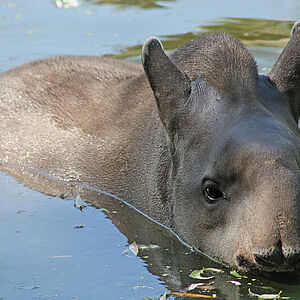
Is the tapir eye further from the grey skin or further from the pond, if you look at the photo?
the pond

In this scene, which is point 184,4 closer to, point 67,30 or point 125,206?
point 67,30

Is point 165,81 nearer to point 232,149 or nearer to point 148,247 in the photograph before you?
point 232,149

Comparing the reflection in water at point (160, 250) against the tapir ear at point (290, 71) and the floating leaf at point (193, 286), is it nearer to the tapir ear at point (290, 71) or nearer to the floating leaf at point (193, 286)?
the floating leaf at point (193, 286)

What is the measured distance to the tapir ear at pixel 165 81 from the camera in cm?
787

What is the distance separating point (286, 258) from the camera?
21.4 ft

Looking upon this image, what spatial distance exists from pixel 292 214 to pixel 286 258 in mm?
375

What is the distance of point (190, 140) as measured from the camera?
7.79m

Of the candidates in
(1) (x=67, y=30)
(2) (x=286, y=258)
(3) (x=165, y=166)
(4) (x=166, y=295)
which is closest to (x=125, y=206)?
(3) (x=165, y=166)

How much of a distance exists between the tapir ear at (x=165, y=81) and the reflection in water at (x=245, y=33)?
7368 mm

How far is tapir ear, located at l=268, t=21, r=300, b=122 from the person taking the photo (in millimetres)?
7930

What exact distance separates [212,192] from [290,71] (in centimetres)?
157

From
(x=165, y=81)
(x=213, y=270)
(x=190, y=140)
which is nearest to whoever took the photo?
(x=213, y=270)

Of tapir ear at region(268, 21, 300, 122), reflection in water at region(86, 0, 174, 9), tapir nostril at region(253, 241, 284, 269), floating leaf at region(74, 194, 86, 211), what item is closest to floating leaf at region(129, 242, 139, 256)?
floating leaf at region(74, 194, 86, 211)

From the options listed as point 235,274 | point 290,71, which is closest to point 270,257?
point 235,274
